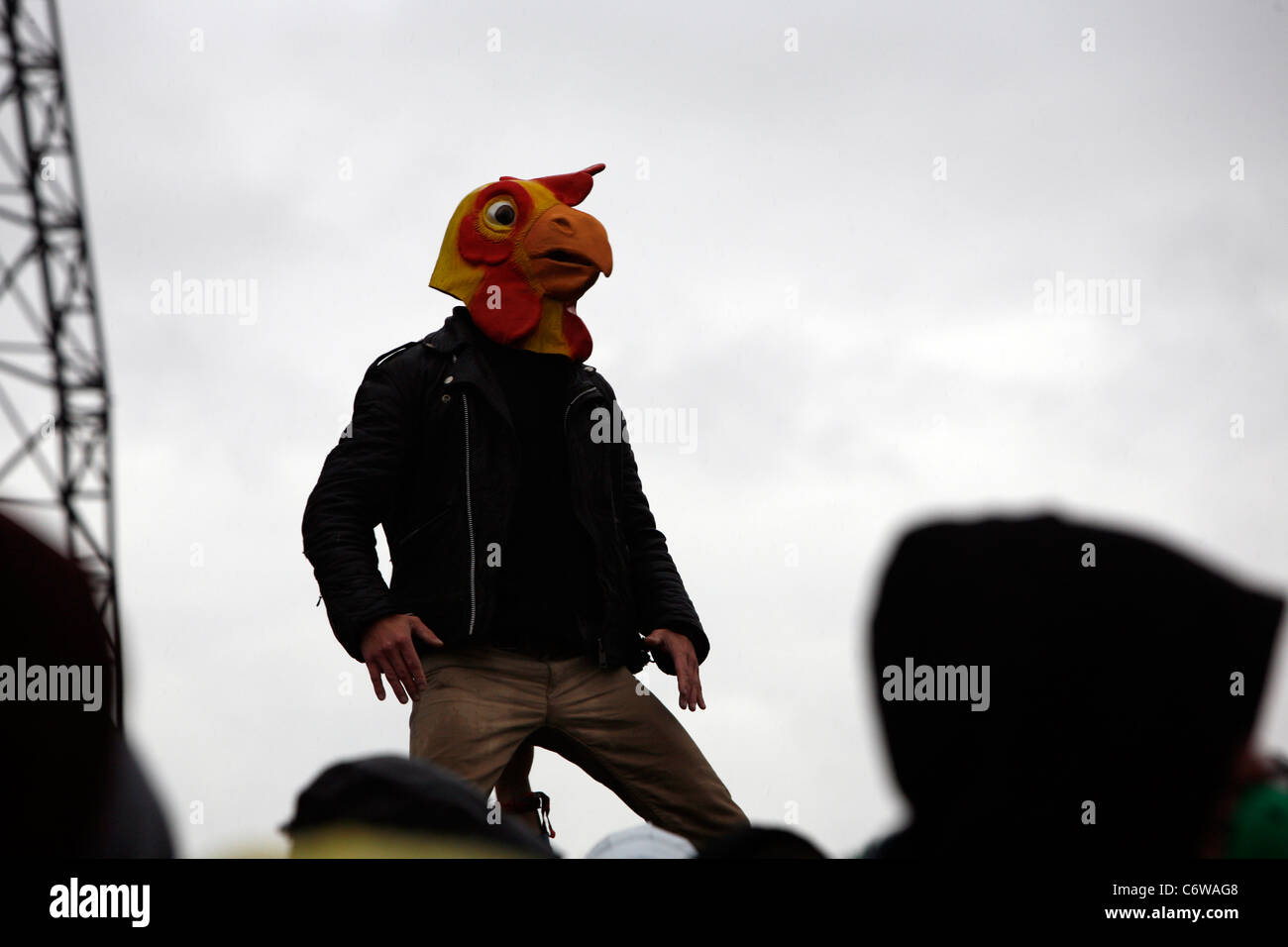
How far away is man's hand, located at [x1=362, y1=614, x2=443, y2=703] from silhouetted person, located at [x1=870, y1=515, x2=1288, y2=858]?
5.95 feet

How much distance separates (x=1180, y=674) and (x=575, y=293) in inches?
106

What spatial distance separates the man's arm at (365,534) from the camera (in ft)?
11.5

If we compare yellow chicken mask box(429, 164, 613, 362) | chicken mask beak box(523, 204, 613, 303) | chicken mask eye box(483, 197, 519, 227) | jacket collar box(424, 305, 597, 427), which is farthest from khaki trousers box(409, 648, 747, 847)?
chicken mask eye box(483, 197, 519, 227)

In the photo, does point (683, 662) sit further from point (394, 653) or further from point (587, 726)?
point (394, 653)

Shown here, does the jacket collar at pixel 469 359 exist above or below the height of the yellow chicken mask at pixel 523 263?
below

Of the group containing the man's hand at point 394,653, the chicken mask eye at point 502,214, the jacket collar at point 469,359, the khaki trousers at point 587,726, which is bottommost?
the khaki trousers at point 587,726

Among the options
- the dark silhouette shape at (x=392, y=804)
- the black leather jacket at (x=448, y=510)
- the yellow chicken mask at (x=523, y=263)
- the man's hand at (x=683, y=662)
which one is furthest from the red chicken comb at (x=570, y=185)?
the dark silhouette shape at (x=392, y=804)

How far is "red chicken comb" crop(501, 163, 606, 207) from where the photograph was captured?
447 centimetres

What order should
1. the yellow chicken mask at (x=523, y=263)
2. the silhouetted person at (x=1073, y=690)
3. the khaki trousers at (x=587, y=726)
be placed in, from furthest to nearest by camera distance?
the yellow chicken mask at (x=523, y=263)
the khaki trousers at (x=587, y=726)
the silhouetted person at (x=1073, y=690)

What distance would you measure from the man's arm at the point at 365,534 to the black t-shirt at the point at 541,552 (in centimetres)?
28

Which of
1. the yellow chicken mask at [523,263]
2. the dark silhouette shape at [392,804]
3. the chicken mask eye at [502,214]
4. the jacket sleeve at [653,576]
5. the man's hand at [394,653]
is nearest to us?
the dark silhouette shape at [392,804]

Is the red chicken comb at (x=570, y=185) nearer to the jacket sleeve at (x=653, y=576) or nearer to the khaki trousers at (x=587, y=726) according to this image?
the jacket sleeve at (x=653, y=576)

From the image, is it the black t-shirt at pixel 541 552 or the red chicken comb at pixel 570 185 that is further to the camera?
the red chicken comb at pixel 570 185
